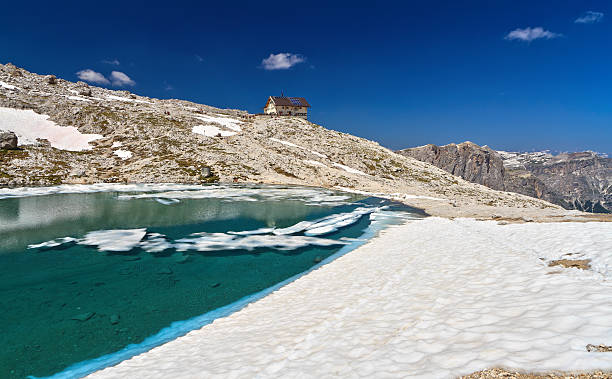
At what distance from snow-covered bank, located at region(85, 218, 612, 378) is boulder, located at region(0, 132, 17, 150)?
85.7 m

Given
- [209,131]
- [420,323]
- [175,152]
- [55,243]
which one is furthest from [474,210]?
[209,131]

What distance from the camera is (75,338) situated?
12047 mm

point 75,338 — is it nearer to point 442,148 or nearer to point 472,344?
point 472,344

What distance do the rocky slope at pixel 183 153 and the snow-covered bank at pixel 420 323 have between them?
107 ft

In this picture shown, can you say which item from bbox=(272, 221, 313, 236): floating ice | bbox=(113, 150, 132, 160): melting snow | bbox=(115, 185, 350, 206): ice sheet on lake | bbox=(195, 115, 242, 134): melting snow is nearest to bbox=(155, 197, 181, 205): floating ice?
bbox=(115, 185, 350, 206): ice sheet on lake

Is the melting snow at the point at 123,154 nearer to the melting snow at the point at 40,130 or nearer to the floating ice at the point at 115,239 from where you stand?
the melting snow at the point at 40,130

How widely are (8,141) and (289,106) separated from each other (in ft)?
365

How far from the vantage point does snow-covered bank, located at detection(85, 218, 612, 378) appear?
7078mm

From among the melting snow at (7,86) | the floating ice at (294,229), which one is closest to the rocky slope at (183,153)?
the melting snow at (7,86)

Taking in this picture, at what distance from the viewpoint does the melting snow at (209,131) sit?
99938mm

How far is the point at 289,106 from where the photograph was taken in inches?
6152

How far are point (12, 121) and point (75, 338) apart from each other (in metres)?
104

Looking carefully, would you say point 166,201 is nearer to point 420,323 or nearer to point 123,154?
point 123,154

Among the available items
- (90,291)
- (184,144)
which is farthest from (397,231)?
(184,144)
